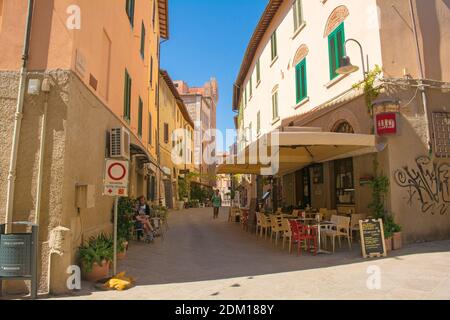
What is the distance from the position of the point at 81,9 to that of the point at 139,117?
7.70 meters

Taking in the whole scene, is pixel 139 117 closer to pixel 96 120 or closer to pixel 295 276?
pixel 96 120

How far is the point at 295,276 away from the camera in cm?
640

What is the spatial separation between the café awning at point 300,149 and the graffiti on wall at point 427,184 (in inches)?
42.8

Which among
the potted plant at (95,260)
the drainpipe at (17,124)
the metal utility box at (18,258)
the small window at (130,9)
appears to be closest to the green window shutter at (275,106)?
the small window at (130,9)

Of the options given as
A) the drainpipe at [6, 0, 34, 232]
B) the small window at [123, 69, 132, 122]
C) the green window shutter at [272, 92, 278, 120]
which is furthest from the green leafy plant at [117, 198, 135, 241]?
the green window shutter at [272, 92, 278, 120]

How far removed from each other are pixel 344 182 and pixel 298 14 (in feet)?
24.8

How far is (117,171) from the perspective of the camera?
6.34 meters

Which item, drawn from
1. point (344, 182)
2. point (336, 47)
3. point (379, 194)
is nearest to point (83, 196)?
point (379, 194)

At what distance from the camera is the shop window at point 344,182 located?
11.2 meters

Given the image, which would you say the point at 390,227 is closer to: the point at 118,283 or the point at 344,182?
the point at 344,182

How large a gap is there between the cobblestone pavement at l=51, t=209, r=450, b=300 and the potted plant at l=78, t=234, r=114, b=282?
0.25 m

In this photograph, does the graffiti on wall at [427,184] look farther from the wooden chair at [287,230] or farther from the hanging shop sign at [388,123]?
the wooden chair at [287,230]

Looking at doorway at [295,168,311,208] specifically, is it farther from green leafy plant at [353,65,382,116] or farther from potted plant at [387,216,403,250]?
potted plant at [387,216,403,250]

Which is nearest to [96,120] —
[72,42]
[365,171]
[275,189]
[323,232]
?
[72,42]
